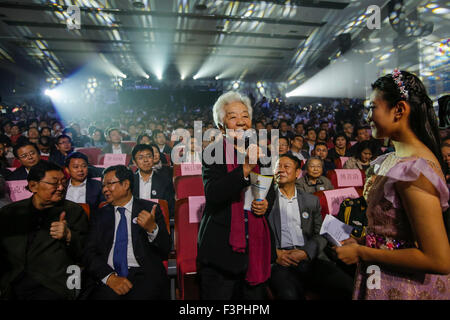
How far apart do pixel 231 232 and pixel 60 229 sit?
1293mm

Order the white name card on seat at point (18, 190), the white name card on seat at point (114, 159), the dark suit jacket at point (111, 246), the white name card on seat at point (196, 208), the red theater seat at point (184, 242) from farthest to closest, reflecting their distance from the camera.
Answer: the white name card on seat at point (114, 159) → the white name card on seat at point (18, 190) → the white name card on seat at point (196, 208) → the red theater seat at point (184, 242) → the dark suit jacket at point (111, 246)

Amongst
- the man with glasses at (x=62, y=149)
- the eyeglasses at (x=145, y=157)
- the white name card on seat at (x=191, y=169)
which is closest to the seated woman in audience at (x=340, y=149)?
the white name card on seat at (x=191, y=169)

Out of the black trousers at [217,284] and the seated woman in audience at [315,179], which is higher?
the seated woman in audience at [315,179]

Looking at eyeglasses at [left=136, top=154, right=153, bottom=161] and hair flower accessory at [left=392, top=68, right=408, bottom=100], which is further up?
Result: hair flower accessory at [left=392, top=68, right=408, bottom=100]

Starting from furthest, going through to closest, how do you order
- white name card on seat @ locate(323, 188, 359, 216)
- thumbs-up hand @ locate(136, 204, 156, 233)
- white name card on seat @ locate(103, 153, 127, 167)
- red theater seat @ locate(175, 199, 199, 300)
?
white name card on seat @ locate(103, 153, 127, 167) < white name card on seat @ locate(323, 188, 359, 216) < red theater seat @ locate(175, 199, 199, 300) < thumbs-up hand @ locate(136, 204, 156, 233)

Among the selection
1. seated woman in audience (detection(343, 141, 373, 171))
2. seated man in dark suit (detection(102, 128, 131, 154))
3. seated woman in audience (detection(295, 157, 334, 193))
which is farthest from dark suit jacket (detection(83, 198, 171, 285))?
seated man in dark suit (detection(102, 128, 131, 154))

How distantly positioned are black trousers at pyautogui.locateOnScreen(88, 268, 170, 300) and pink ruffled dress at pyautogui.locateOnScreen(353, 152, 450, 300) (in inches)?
54.2

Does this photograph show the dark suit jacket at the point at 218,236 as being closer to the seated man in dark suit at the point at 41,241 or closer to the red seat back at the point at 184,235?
the red seat back at the point at 184,235

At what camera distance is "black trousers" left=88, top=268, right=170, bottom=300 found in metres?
1.74

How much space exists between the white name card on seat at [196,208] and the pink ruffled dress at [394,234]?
1.27 metres

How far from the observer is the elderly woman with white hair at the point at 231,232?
4.35 ft

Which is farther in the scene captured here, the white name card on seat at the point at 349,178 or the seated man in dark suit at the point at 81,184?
the white name card on seat at the point at 349,178

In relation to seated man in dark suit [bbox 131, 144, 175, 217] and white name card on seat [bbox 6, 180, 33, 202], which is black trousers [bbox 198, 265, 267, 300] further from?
white name card on seat [bbox 6, 180, 33, 202]

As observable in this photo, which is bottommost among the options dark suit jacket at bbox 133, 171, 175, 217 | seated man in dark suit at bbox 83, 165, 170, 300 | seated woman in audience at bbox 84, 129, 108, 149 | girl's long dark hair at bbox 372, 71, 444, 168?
seated man in dark suit at bbox 83, 165, 170, 300
